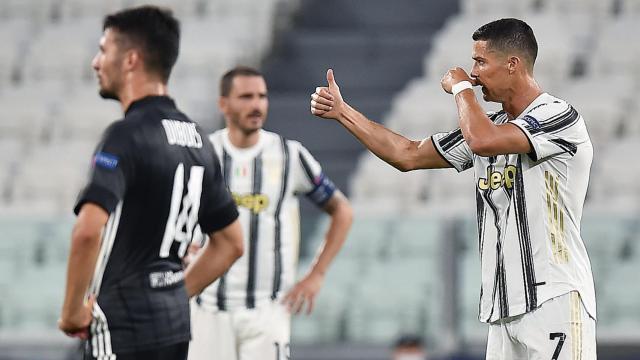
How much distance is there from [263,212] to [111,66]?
2373 mm

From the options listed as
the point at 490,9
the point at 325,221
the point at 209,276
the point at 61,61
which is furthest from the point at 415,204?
the point at 209,276

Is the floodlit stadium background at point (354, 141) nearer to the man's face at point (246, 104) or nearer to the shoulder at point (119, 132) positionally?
the man's face at point (246, 104)

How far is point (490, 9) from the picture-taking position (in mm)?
12945

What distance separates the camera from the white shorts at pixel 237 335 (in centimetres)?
614

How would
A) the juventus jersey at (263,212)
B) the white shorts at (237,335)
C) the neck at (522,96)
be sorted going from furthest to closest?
the juventus jersey at (263,212) < the white shorts at (237,335) < the neck at (522,96)

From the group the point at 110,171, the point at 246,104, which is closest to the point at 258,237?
the point at 246,104

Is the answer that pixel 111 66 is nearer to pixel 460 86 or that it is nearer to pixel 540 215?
pixel 460 86

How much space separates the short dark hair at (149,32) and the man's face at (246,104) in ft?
7.64

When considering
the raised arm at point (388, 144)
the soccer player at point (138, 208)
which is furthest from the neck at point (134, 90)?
the raised arm at point (388, 144)

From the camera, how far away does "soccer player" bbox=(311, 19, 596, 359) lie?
14.4ft

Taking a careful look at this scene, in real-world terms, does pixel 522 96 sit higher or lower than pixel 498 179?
→ higher

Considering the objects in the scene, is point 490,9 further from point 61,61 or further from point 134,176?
point 134,176

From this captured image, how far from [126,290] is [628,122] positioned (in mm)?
8071

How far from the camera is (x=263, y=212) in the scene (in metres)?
6.37
